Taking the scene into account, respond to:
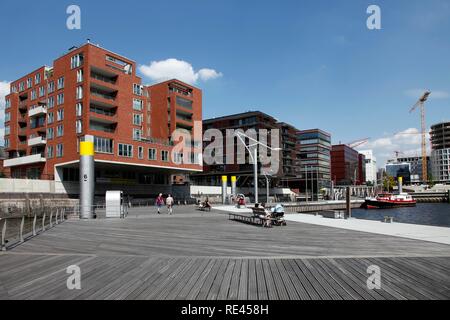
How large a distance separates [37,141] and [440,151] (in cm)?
19336

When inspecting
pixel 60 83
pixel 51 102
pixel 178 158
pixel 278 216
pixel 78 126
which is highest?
pixel 60 83

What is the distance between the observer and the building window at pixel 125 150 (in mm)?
47162

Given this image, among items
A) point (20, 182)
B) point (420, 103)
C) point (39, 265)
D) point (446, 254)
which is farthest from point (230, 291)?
point (420, 103)

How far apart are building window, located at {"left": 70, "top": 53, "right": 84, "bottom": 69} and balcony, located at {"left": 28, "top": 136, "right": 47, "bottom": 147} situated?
12019 millimetres

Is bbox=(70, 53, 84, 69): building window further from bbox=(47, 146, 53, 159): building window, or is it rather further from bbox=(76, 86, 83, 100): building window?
bbox=(47, 146, 53, 159): building window

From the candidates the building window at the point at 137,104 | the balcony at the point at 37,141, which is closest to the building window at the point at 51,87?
the balcony at the point at 37,141

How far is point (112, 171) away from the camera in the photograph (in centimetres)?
5456

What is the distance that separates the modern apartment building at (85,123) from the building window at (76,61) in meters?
0.14

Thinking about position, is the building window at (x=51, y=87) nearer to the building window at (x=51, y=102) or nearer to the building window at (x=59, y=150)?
the building window at (x=51, y=102)

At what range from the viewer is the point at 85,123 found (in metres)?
45.0

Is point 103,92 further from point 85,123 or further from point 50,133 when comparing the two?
point 50,133

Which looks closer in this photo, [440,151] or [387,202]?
[387,202]

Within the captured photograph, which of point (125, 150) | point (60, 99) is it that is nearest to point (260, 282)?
point (125, 150)

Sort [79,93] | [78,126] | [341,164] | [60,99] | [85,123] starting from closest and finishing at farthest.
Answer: [85,123]
[78,126]
[79,93]
[60,99]
[341,164]
